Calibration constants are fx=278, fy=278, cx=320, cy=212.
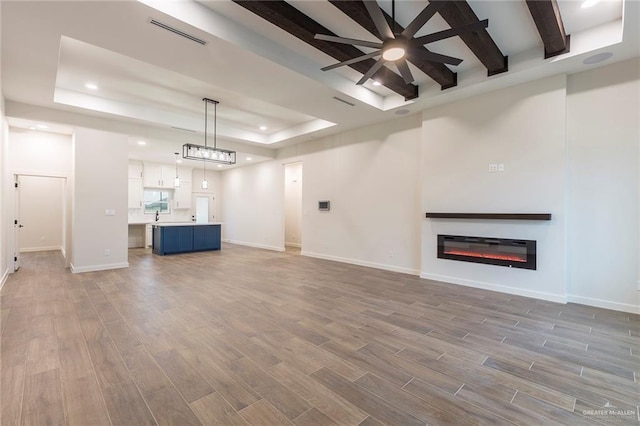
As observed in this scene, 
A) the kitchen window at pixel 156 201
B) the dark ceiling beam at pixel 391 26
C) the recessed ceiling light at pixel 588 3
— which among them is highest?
the recessed ceiling light at pixel 588 3

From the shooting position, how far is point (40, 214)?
822 cm

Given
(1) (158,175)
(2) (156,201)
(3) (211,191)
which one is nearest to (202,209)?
(3) (211,191)

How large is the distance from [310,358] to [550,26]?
4.32 metres

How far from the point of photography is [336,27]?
11.0ft

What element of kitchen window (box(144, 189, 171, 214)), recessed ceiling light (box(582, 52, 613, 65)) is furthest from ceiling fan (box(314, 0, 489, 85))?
kitchen window (box(144, 189, 171, 214))

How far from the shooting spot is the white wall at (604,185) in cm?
350

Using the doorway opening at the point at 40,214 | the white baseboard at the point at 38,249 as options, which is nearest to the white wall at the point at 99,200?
the doorway opening at the point at 40,214

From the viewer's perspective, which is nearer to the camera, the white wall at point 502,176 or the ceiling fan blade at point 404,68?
the ceiling fan blade at point 404,68

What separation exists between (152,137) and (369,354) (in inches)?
255

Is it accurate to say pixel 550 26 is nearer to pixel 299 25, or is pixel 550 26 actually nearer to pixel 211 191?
pixel 299 25

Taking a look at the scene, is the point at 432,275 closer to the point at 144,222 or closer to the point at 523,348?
the point at 523,348

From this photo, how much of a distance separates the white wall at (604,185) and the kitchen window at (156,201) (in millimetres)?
11406

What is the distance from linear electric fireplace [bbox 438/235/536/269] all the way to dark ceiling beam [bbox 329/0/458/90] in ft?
8.42

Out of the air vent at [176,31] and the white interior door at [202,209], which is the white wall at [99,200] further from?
the white interior door at [202,209]
